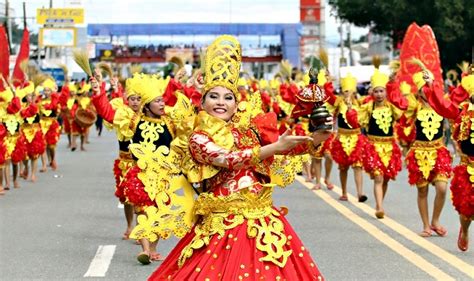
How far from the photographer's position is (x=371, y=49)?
4998 inches

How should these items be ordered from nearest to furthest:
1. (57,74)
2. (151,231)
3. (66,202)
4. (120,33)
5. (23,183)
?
(151,231)
(66,202)
(23,183)
(57,74)
(120,33)

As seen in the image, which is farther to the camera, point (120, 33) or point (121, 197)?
point (120, 33)

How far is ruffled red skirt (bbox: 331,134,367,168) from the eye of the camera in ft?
55.6

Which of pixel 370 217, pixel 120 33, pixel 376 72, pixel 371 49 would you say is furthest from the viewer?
pixel 371 49

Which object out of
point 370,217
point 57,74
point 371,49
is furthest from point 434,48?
point 371,49

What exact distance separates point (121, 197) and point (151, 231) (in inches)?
204

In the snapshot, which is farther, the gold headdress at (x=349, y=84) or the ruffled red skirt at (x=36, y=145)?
the ruffled red skirt at (x=36, y=145)

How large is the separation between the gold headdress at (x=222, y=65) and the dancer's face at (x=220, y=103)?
0.03 m

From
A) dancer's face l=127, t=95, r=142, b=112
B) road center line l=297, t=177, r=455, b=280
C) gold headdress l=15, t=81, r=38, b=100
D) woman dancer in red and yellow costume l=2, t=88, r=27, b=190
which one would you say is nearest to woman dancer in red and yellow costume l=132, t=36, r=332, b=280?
road center line l=297, t=177, r=455, b=280

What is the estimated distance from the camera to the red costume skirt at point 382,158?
50.3 feet

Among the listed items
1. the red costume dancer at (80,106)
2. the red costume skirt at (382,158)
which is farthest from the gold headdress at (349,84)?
the red costume dancer at (80,106)

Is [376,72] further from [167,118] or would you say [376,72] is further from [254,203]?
[254,203]

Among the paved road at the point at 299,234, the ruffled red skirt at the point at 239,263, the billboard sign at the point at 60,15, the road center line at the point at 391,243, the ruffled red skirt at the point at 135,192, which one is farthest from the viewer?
the billboard sign at the point at 60,15

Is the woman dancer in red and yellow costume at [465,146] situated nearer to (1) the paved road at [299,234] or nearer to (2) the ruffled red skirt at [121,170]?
(1) the paved road at [299,234]
